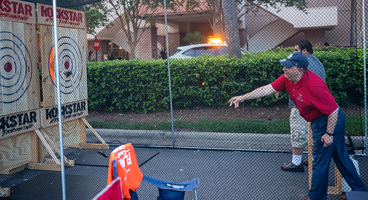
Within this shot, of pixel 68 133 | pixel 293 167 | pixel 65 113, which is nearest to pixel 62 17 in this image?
pixel 65 113

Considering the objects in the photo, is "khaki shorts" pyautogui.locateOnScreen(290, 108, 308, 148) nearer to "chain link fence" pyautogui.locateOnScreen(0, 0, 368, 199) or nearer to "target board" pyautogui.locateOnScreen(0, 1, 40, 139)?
"chain link fence" pyautogui.locateOnScreen(0, 0, 368, 199)

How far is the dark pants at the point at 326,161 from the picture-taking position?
3395 mm

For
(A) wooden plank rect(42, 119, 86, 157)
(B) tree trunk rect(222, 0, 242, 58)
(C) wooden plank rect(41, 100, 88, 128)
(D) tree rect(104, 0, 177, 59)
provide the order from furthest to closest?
(D) tree rect(104, 0, 177, 59)
(B) tree trunk rect(222, 0, 242, 58)
(A) wooden plank rect(42, 119, 86, 157)
(C) wooden plank rect(41, 100, 88, 128)

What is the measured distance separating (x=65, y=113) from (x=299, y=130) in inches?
166

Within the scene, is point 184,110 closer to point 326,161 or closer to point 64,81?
point 64,81

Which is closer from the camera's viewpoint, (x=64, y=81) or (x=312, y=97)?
(x=312, y=97)

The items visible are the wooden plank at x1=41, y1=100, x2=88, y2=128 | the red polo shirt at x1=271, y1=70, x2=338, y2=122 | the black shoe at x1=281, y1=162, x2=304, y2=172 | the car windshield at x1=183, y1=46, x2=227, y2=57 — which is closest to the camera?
the red polo shirt at x1=271, y1=70, x2=338, y2=122

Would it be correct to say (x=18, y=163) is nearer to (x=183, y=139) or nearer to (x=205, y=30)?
(x=183, y=139)

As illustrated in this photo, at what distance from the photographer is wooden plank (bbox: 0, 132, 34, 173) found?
16.2 feet

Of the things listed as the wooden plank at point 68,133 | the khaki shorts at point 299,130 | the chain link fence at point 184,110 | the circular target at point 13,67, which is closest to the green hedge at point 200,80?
the chain link fence at point 184,110

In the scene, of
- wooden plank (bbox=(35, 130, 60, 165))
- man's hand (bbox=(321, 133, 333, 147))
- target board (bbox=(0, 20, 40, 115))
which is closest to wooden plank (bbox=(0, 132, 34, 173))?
wooden plank (bbox=(35, 130, 60, 165))

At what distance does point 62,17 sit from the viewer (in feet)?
18.6

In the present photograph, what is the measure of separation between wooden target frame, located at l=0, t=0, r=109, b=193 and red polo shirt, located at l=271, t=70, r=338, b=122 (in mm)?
4060

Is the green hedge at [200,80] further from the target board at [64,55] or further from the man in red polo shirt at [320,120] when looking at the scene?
the man in red polo shirt at [320,120]
